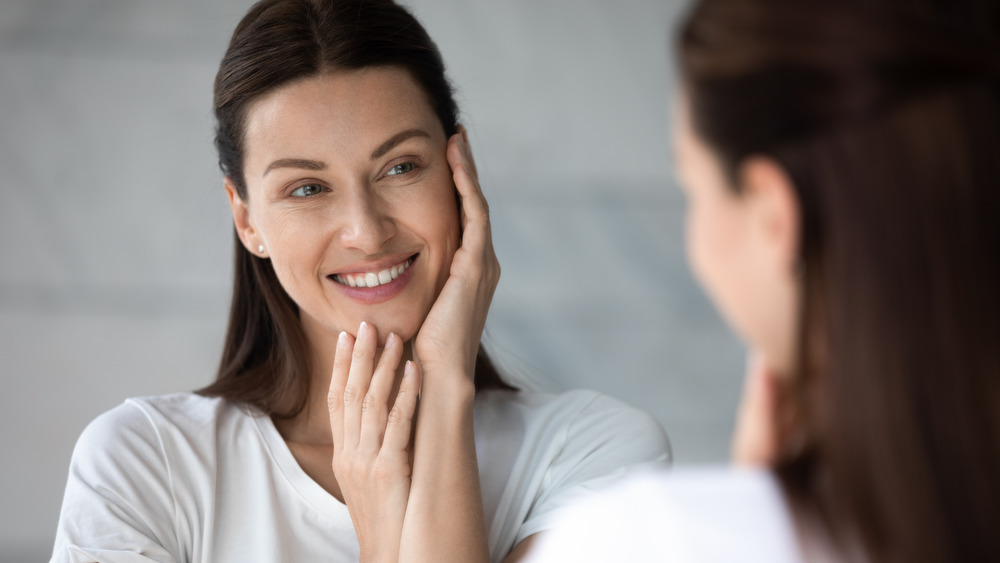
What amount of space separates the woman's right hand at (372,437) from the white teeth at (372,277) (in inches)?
3.1

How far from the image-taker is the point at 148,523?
Answer: 140 cm

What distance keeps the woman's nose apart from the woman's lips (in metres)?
0.06

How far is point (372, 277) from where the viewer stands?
1.54 meters

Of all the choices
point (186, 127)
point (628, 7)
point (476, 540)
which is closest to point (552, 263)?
point (628, 7)

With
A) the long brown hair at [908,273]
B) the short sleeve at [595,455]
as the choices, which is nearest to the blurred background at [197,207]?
the short sleeve at [595,455]

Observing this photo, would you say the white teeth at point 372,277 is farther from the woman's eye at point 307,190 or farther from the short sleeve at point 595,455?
the short sleeve at point 595,455

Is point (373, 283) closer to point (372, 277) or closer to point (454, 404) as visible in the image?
point (372, 277)

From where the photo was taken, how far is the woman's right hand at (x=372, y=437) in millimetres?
1391

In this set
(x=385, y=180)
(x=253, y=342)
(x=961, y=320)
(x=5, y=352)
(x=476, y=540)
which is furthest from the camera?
(x=5, y=352)

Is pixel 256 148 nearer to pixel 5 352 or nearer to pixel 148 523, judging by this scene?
pixel 148 523

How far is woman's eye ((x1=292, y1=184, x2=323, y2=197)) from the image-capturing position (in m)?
1.50

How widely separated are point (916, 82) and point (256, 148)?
1.17 m

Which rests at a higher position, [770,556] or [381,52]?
[381,52]

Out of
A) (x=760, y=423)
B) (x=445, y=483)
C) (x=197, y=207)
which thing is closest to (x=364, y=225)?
(x=445, y=483)
